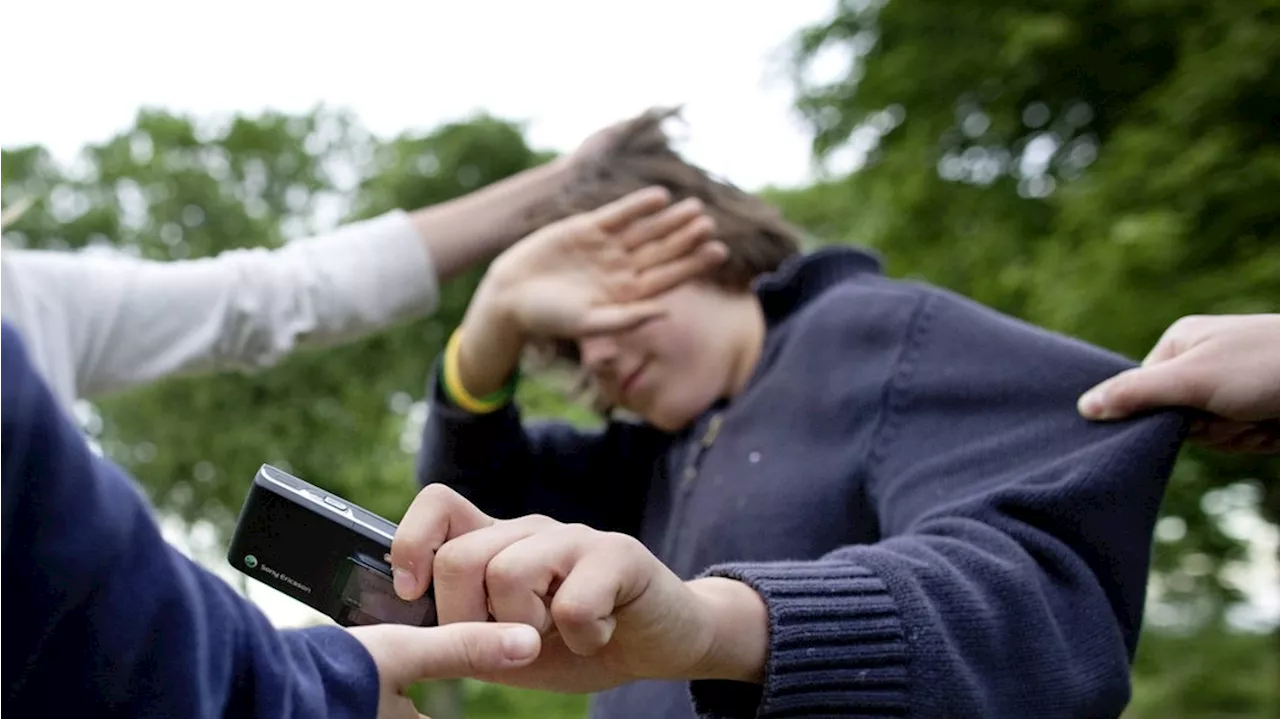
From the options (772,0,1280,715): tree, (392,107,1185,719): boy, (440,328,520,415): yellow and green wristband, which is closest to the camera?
(392,107,1185,719): boy

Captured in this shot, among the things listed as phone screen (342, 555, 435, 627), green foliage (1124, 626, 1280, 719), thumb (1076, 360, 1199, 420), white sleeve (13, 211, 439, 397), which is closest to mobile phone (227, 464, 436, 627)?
phone screen (342, 555, 435, 627)

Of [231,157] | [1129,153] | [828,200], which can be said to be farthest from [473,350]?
[828,200]

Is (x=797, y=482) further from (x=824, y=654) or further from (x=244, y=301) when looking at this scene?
(x=244, y=301)

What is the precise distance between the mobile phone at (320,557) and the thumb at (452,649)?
0.05 m

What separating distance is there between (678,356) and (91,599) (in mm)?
911

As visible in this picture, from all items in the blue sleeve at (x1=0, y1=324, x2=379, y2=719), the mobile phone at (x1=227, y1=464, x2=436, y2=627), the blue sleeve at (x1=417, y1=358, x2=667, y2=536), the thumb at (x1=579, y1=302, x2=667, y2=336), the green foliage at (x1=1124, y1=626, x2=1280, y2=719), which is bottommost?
the green foliage at (x1=1124, y1=626, x2=1280, y2=719)

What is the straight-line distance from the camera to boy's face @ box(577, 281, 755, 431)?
4.30 ft

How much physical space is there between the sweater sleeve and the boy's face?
0.28 meters

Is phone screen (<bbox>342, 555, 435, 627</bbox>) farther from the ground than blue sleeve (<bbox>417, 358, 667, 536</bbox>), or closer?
farther from the ground

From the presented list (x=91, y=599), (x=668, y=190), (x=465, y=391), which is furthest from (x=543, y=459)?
(x=91, y=599)

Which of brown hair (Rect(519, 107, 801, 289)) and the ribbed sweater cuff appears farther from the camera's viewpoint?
brown hair (Rect(519, 107, 801, 289))

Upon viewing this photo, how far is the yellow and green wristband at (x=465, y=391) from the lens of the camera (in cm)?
145

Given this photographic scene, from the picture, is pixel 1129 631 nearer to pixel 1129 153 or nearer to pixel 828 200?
pixel 1129 153

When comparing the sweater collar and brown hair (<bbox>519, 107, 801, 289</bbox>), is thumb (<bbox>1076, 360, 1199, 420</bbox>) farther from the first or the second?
brown hair (<bbox>519, 107, 801, 289</bbox>)
